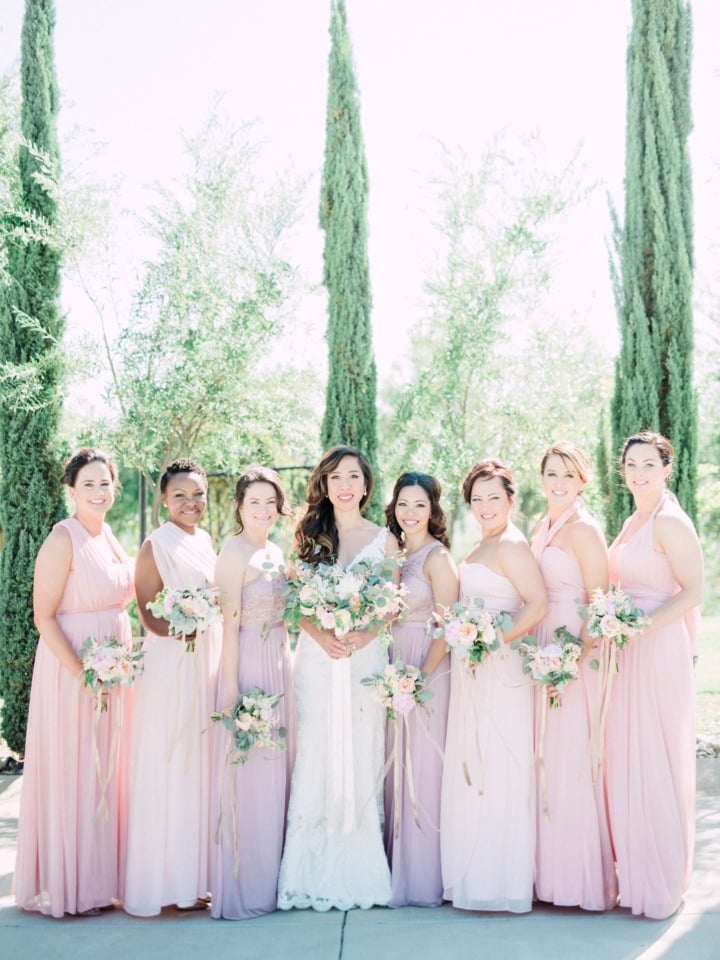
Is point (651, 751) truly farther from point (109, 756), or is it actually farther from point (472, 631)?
point (109, 756)

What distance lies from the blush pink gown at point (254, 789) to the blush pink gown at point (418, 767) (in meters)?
0.59

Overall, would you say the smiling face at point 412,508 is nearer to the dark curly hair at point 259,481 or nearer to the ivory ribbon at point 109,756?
the dark curly hair at point 259,481

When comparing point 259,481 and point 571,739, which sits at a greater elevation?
point 259,481

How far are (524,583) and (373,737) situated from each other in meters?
1.11

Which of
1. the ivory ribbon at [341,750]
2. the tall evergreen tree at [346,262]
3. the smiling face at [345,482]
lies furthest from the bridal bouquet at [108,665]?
the tall evergreen tree at [346,262]

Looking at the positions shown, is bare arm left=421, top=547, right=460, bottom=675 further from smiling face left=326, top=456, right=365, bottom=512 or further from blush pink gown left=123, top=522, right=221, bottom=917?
blush pink gown left=123, top=522, right=221, bottom=917

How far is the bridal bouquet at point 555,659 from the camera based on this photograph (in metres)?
4.42

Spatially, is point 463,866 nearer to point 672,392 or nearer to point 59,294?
point 672,392

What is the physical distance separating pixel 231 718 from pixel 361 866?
1009 millimetres

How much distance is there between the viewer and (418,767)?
4.76 m

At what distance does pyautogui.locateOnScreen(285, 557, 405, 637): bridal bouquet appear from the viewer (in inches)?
172

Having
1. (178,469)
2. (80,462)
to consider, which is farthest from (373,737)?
(80,462)

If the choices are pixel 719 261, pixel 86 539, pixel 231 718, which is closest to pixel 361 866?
pixel 231 718

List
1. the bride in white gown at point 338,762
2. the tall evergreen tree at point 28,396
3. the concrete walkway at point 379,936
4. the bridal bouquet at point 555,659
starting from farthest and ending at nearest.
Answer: the tall evergreen tree at point 28,396
the bride in white gown at point 338,762
the bridal bouquet at point 555,659
the concrete walkway at point 379,936
